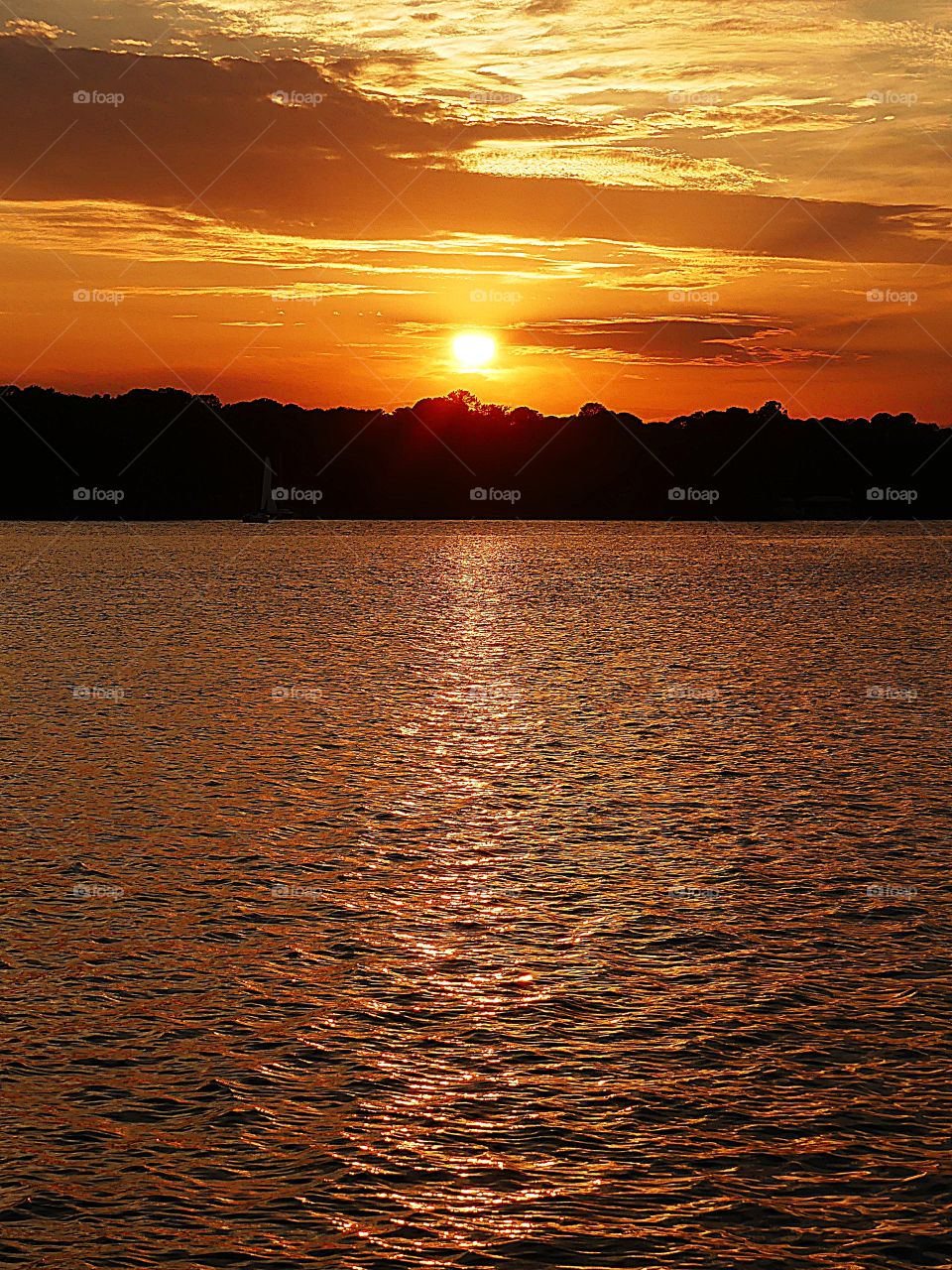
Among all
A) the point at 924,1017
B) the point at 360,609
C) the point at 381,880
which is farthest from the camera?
the point at 360,609

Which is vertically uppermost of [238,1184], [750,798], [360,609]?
[360,609]

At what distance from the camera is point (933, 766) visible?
43.7 m

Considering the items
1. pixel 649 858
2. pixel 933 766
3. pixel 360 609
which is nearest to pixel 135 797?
pixel 649 858

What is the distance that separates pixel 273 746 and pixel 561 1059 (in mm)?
28161

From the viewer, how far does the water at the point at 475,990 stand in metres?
15.9

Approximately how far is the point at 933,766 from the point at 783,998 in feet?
75.1

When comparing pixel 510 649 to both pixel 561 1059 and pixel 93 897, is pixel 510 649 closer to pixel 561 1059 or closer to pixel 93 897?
pixel 93 897

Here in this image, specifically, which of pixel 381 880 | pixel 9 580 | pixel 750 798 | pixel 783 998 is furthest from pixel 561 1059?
pixel 9 580

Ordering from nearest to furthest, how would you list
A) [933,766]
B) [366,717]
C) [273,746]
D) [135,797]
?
[135,797], [933,766], [273,746], [366,717]

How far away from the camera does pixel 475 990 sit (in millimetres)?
22750

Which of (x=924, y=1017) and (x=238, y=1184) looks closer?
(x=238, y=1184)

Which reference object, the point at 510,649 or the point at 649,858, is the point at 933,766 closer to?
the point at 649,858

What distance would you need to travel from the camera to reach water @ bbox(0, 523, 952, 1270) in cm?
1588

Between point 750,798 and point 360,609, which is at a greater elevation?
point 360,609
